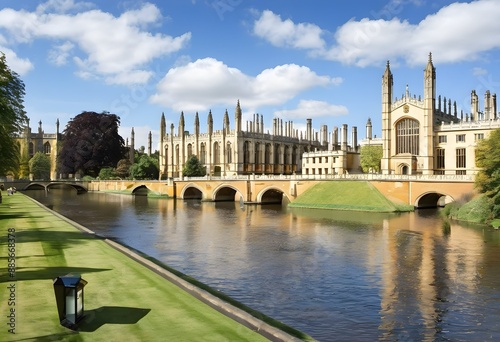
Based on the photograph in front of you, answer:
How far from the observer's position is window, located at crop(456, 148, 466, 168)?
75750mm

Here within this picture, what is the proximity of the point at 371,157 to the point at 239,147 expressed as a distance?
32.9m

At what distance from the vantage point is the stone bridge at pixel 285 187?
6075 centimetres

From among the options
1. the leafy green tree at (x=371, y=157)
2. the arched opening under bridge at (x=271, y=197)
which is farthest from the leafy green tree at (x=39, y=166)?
the leafy green tree at (x=371, y=157)

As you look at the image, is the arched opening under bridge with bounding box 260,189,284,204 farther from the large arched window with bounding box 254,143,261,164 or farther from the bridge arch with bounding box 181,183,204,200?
the large arched window with bounding box 254,143,261,164

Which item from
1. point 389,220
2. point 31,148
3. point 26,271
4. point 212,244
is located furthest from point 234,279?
point 31,148

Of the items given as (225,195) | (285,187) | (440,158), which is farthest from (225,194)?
(440,158)

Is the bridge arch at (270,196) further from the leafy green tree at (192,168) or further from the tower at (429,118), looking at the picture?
the leafy green tree at (192,168)

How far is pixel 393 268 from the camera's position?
88.6 feet

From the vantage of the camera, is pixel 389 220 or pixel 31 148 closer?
pixel 389 220

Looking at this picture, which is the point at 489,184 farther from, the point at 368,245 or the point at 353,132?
the point at 353,132

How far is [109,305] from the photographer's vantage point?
1477 centimetres

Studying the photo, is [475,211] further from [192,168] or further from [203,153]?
[203,153]

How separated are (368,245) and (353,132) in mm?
77789

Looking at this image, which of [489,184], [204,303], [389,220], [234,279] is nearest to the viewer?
[204,303]
